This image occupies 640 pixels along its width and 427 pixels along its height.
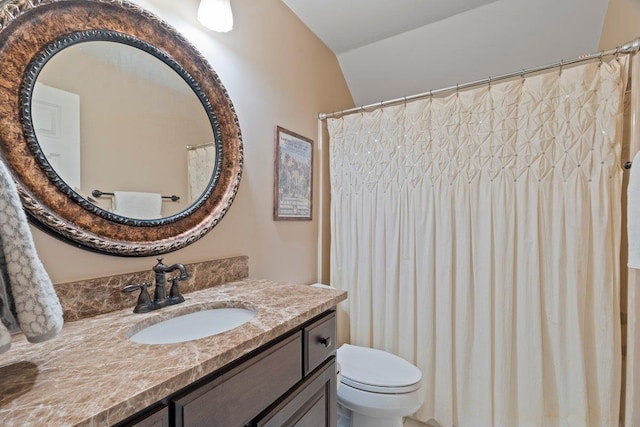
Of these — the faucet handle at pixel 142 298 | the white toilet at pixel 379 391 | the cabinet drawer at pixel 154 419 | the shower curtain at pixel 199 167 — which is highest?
the shower curtain at pixel 199 167

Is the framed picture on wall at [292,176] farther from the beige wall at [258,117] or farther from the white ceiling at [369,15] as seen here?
the white ceiling at [369,15]

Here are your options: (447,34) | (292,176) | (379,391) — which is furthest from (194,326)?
(447,34)

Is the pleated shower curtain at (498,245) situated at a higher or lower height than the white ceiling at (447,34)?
lower

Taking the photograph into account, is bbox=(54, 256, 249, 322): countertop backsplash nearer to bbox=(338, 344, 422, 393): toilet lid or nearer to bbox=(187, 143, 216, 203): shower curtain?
bbox=(187, 143, 216, 203): shower curtain

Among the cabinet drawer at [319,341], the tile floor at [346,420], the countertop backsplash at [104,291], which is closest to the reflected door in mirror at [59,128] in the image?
the countertop backsplash at [104,291]

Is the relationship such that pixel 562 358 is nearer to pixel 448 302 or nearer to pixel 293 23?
pixel 448 302

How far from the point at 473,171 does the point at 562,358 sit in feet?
3.36

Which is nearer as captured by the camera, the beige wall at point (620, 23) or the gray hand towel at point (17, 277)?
the gray hand towel at point (17, 277)

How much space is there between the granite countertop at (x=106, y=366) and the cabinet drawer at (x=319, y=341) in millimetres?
72

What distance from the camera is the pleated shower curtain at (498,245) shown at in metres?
1.31

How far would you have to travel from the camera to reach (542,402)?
140 cm

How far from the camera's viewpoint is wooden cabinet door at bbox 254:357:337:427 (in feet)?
2.66

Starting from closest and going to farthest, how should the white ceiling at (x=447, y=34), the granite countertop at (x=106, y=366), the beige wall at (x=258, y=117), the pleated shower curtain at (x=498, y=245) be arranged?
the granite countertop at (x=106, y=366), the beige wall at (x=258, y=117), the pleated shower curtain at (x=498, y=245), the white ceiling at (x=447, y=34)

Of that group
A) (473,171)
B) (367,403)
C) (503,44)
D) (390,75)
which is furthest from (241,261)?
(503,44)
